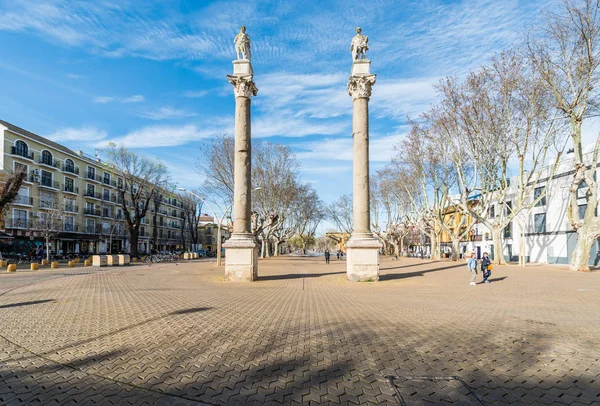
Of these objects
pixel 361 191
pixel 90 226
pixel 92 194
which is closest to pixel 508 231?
pixel 361 191

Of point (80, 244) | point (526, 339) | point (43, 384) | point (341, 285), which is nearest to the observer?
point (43, 384)

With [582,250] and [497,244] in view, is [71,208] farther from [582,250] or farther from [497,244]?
[582,250]

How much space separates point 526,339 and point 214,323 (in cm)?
560

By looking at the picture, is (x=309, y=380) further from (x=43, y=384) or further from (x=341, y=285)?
(x=341, y=285)

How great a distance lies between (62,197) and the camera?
153ft

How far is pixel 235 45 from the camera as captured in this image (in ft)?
56.5

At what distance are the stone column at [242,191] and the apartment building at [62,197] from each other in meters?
24.7

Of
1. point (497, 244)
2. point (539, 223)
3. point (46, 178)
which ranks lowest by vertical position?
point (497, 244)

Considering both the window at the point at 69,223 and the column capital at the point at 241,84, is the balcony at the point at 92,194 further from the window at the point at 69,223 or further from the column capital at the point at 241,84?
the column capital at the point at 241,84

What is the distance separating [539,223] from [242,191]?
36667mm

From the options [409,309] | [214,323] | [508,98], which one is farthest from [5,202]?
[508,98]

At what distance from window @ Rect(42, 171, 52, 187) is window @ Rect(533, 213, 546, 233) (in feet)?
191

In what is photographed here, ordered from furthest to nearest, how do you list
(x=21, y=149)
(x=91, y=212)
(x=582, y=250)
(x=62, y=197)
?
(x=91, y=212) → (x=62, y=197) → (x=21, y=149) → (x=582, y=250)

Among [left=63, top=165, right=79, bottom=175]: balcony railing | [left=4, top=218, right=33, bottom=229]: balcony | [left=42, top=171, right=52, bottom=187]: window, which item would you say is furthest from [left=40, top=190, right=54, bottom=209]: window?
[left=63, top=165, right=79, bottom=175]: balcony railing
